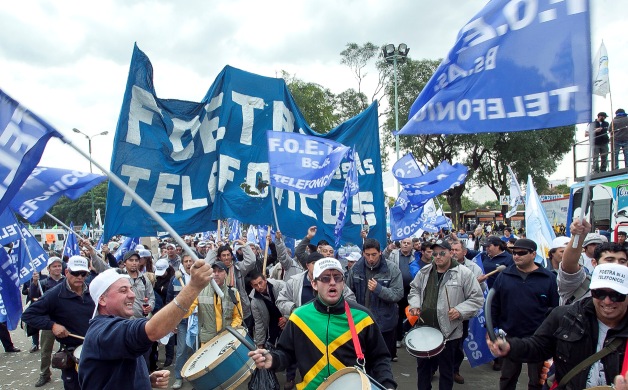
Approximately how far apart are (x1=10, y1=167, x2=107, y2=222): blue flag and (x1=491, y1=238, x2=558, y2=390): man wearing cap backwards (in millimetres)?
4677

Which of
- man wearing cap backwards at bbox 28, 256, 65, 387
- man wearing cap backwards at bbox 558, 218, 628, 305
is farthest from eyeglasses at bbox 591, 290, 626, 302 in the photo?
man wearing cap backwards at bbox 28, 256, 65, 387

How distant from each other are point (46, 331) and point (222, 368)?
4.11 metres

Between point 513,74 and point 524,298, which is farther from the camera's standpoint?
point 524,298

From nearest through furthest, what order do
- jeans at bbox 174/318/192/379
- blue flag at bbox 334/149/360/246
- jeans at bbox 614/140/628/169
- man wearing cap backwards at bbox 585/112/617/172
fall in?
jeans at bbox 174/318/192/379 < blue flag at bbox 334/149/360/246 < jeans at bbox 614/140/628/169 < man wearing cap backwards at bbox 585/112/617/172

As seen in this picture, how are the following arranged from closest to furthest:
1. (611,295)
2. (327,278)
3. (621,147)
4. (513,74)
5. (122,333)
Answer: (122,333) → (611,295) → (327,278) → (513,74) → (621,147)

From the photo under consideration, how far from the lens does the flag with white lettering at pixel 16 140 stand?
9.78ft

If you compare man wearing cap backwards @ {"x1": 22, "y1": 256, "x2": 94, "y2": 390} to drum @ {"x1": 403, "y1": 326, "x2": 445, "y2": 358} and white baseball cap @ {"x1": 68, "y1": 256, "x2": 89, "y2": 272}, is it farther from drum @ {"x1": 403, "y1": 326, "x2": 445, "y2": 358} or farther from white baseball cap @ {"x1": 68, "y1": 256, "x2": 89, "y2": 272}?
drum @ {"x1": 403, "y1": 326, "x2": 445, "y2": 358}

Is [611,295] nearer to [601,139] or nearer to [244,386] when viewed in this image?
[244,386]

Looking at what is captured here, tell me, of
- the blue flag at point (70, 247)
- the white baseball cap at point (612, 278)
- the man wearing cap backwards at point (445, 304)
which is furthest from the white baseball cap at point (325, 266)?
the blue flag at point (70, 247)

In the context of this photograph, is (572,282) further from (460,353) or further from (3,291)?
(3,291)

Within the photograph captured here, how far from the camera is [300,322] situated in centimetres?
341

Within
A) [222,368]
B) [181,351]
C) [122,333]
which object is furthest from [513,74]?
[181,351]

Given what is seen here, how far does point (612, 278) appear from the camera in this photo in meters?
2.70

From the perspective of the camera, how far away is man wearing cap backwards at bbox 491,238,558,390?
16.1 feet
